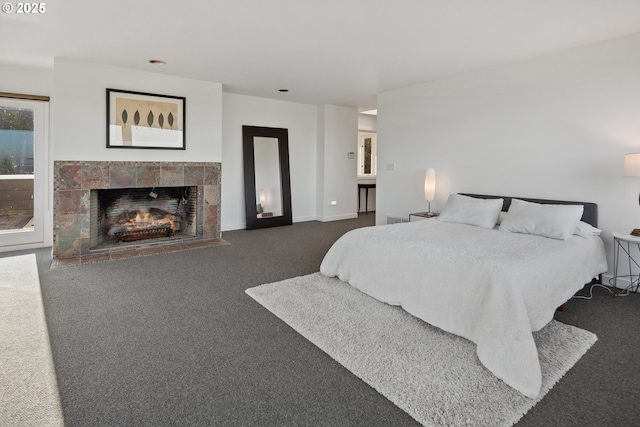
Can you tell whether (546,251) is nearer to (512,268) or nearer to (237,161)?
(512,268)

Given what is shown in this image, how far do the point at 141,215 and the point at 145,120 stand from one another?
1.46 meters

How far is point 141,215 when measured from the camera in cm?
530

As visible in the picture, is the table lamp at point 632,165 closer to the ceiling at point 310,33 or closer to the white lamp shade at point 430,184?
the ceiling at point 310,33

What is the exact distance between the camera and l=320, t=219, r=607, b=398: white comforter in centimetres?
199

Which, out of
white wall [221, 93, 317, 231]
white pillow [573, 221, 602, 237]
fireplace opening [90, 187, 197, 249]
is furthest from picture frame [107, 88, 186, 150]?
white pillow [573, 221, 602, 237]

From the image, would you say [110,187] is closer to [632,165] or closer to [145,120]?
[145,120]

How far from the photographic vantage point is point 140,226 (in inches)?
207

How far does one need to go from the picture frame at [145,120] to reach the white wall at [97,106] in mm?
69

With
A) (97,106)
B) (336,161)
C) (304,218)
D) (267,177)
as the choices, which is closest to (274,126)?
(267,177)

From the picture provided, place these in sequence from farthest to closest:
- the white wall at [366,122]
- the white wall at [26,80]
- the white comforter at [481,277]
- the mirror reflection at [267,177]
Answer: the white wall at [366,122]
the mirror reflection at [267,177]
the white wall at [26,80]
the white comforter at [481,277]

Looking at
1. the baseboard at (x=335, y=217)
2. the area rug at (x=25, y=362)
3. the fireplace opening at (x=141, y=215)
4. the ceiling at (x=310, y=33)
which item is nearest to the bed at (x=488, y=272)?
the ceiling at (x=310, y=33)

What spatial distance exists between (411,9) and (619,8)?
5.26 feet

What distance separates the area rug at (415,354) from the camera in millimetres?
1687

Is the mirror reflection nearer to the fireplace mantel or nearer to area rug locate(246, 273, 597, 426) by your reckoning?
the fireplace mantel
